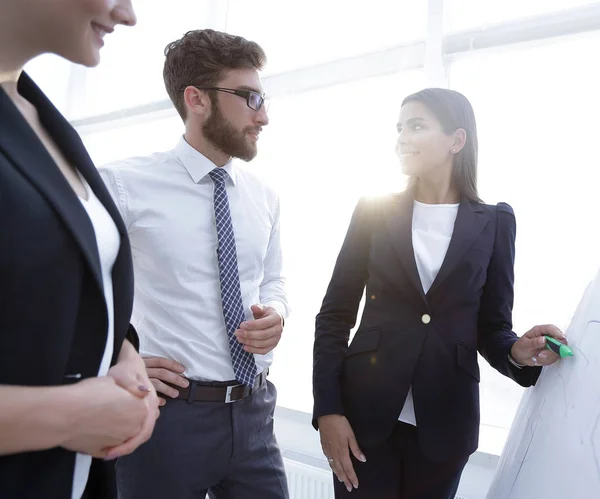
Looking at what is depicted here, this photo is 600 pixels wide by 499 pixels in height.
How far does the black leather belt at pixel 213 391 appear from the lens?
4.16 feet

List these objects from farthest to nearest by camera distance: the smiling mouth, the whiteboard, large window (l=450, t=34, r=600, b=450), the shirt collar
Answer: large window (l=450, t=34, r=600, b=450)
the shirt collar
the whiteboard
the smiling mouth

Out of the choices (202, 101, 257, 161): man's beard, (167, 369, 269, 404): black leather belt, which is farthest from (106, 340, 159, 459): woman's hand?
(202, 101, 257, 161): man's beard

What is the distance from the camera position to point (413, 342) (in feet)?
4.04

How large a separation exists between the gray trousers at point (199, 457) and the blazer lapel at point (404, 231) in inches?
22.4

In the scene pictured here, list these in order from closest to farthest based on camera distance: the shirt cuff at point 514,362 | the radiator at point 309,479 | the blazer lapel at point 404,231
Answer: the shirt cuff at point 514,362 → the blazer lapel at point 404,231 → the radiator at point 309,479

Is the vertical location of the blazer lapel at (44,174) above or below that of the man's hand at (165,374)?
above

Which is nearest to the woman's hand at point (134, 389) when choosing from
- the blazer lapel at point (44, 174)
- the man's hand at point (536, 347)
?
the blazer lapel at point (44, 174)

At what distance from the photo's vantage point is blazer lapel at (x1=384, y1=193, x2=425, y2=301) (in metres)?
1.26

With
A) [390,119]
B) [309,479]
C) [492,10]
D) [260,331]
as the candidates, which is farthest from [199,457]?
[492,10]

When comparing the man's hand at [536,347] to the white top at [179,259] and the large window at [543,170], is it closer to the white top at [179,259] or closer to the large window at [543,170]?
the white top at [179,259]

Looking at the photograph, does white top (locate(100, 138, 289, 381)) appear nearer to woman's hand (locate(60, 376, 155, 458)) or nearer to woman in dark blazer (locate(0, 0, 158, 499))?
woman in dark blazer (locate(0, 0, 158, 499))

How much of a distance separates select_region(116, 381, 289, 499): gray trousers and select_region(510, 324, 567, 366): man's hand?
717 mm

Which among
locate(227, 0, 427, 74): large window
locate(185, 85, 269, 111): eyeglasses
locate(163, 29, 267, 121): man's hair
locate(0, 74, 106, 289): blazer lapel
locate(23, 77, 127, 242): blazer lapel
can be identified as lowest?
locate(0, 74, 106, 289): blazer lapel

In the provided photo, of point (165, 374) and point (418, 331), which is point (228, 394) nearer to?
point (165, 374)
